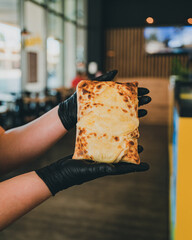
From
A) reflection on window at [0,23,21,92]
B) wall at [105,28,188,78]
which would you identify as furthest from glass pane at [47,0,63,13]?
wall at [105,28,188,78]

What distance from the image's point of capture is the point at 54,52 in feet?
30.2

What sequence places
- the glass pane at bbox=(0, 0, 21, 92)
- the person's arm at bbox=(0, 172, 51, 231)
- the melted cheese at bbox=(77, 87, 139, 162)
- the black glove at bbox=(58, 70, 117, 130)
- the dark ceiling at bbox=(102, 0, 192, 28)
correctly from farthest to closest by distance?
the dark ceiling at bbox=(102, 0, 192, 28)
the glass pane at bbox=(0, 0, 21, 92)
the black glove at bbox=(58, 70, 117, 130)
the melted cheese at bbox=(77, 87, 139, 162)
the person's arm at bbox=(0, 172, 51, 231)

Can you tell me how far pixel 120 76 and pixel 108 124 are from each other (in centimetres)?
1090

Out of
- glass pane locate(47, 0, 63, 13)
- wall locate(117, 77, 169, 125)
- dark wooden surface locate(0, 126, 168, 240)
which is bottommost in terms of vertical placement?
dark wooden surface locate(0, 126, 168, 240)

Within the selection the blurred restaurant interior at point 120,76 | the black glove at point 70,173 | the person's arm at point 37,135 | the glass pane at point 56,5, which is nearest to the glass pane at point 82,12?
the blurred restaurant interior at point 120,76

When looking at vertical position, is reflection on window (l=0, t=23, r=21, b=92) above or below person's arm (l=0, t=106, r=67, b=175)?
above

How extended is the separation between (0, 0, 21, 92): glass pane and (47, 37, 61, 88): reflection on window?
1.79 meters

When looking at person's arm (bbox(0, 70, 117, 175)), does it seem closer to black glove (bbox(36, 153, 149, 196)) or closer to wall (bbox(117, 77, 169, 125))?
black glove (bbox(36, 153, 149, 196))

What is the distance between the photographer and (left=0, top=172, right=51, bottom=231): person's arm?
93cm

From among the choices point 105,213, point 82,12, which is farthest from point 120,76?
point 105,213

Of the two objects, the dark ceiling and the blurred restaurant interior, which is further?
the dark ceiling

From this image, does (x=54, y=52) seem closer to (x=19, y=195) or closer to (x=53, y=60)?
(x=53, y=60)

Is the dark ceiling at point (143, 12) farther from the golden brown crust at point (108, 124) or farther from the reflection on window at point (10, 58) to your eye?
the golden brown crust at point (108, 124)

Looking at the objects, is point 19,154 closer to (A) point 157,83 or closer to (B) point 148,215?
(B) point 148,215
